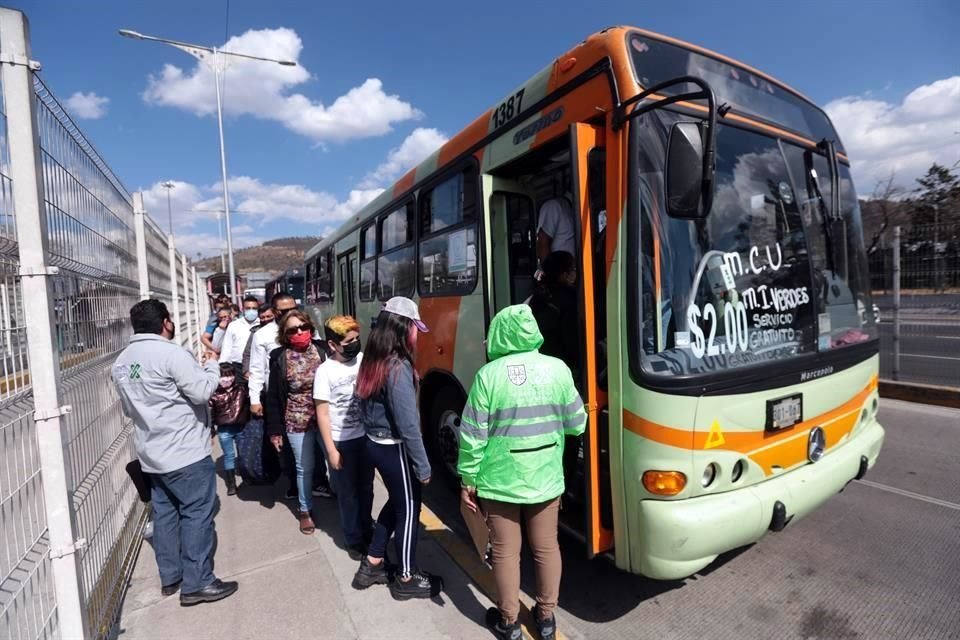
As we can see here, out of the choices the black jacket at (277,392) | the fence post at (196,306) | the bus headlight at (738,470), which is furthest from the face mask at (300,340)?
the fence post at (196,306)

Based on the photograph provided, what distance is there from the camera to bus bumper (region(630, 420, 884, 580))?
2514mm

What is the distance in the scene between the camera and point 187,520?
315 cm

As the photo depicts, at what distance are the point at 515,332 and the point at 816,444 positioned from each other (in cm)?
202

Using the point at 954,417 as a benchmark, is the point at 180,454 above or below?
above

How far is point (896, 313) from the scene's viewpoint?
7.64m

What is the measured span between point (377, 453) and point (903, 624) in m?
2.93

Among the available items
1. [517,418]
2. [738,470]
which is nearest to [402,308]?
[517,418]

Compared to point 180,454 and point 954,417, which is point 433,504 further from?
point 954,417

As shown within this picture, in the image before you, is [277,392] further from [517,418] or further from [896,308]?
[896,308]

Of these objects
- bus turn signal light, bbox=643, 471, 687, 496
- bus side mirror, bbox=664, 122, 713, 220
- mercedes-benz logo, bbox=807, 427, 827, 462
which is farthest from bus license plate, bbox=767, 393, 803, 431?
bus side mirror, bbox=664, 122, 713, 220

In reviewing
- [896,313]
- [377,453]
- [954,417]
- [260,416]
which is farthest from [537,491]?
[896,313]

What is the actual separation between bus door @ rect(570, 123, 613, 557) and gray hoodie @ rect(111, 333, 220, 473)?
2186 mm

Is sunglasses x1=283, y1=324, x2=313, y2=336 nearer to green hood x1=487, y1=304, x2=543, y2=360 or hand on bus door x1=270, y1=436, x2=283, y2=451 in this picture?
hand on bus door x1=270, y1=436, x2=283, y2=451

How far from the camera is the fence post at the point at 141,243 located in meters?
4.92
